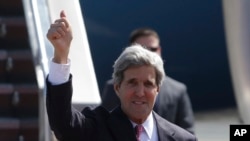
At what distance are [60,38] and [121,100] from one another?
36 cm

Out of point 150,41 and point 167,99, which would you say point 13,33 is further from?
point 167,99

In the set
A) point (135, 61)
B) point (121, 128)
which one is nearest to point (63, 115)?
point (121, 128)

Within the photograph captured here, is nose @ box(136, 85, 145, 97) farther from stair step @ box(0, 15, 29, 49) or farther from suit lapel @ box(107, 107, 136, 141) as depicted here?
stair step @ box(0, 15, 29, 49)

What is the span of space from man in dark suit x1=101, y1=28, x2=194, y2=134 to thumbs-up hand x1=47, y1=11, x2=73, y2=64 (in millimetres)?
2912

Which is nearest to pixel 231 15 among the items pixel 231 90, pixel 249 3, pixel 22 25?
pixel 249 3

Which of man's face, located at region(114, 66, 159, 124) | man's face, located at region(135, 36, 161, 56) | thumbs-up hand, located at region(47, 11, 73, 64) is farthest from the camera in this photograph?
man's face, located at region(135, 36, 161, 56)

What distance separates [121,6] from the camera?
13898 mm

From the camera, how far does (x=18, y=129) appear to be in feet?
22.1

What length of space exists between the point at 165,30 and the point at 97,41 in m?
1.16

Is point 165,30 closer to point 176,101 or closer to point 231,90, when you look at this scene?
point 231,90

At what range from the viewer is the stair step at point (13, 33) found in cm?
736

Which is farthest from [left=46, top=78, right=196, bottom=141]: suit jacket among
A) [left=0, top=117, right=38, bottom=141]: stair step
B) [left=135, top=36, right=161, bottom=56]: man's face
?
[left=0, top=117, right=38, bottom=141]: stair step

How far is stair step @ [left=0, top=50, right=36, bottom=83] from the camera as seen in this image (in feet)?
23.3

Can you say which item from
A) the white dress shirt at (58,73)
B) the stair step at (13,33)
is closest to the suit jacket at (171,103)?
the stair step at (13,33)
